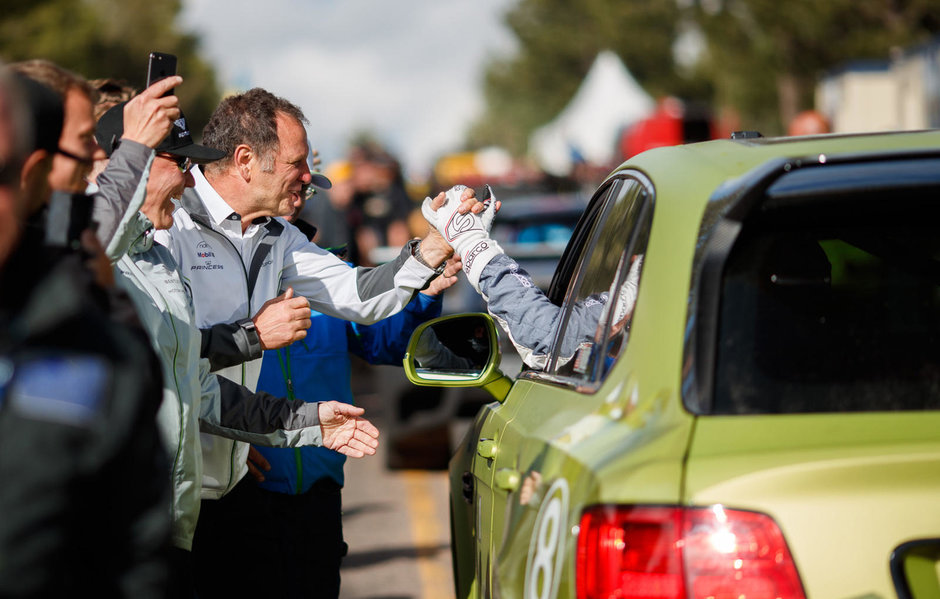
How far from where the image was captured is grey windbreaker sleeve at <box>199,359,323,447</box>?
356 cm

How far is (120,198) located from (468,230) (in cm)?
132

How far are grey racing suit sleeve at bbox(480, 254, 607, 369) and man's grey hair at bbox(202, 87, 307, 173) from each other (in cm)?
81

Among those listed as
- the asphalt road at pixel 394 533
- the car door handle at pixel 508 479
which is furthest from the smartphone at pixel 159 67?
the asphalt road at pixel 394 533

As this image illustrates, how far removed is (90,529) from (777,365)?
3.87 feet

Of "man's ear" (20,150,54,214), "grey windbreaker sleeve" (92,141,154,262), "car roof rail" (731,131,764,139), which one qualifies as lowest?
"grey windbreaker sleeve" (92,141,154,262)

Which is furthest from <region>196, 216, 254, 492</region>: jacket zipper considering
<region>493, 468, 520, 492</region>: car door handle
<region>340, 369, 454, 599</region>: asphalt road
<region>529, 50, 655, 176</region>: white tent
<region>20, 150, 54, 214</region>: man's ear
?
<region>529, 50, 655, 176</region>: white tent

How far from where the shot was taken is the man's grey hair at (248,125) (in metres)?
4.07

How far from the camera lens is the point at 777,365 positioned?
7.57ft

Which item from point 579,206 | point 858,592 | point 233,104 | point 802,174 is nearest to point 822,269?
point 802,174

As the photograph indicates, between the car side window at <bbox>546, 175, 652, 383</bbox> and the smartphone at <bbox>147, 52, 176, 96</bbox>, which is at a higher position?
the smartphone at <bbox>147, 52, 176, 96</bbox>

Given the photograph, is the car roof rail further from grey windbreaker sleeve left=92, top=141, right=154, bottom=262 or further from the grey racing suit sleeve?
grey windbreaker sleeve left=92, top=141, right=154, bottom=262

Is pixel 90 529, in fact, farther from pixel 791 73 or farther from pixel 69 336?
pixel 791 73

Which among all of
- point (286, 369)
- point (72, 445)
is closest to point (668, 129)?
point (286, 369)

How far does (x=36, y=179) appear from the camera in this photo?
2012 millimetres
